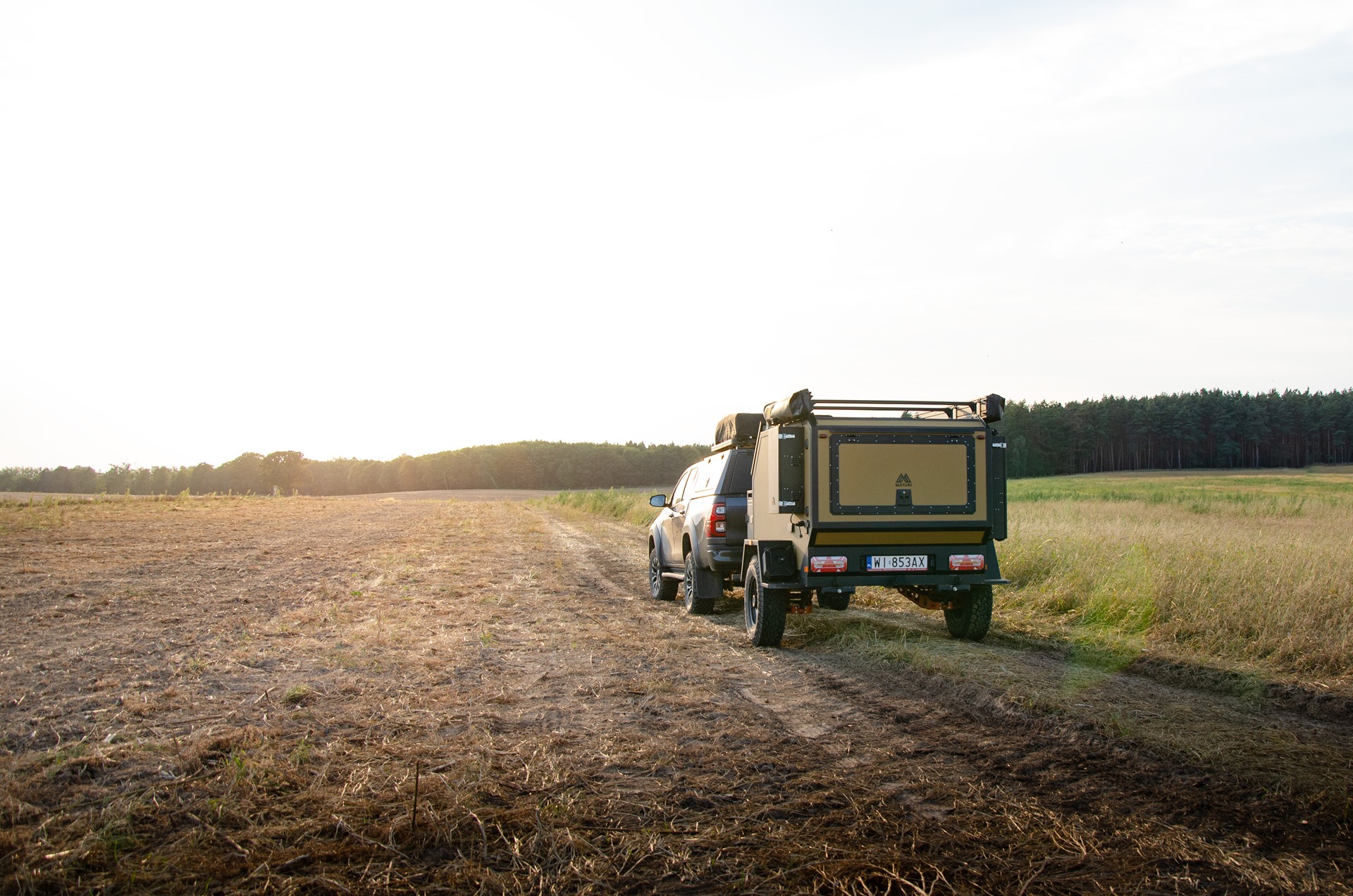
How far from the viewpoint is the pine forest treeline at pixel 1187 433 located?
83.2 m

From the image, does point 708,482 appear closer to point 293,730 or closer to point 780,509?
point 780,509

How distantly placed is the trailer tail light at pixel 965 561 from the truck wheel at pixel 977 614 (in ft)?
1.10

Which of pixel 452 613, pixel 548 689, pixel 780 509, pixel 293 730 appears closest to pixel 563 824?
pixel 293 730

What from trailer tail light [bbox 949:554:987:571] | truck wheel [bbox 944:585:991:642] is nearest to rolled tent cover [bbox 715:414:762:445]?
trailer tail light [bbox 949:554:987:571]

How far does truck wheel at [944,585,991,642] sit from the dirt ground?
0.34 metres

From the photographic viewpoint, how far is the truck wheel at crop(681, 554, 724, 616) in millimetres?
10078

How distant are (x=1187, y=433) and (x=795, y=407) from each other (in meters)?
91.5

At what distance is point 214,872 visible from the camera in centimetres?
306

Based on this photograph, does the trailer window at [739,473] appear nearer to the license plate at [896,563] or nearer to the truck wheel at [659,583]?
the truck wheel at [659,583]

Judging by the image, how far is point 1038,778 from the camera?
4184 mm

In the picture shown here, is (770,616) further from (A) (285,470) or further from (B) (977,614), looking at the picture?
(A) (285,470)

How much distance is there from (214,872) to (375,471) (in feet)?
348

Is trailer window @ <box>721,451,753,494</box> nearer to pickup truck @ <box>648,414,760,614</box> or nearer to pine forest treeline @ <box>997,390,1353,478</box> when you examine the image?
pickup truck @ <box>648,414,760,614</box>

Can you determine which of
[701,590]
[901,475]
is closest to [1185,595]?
[901,475]
